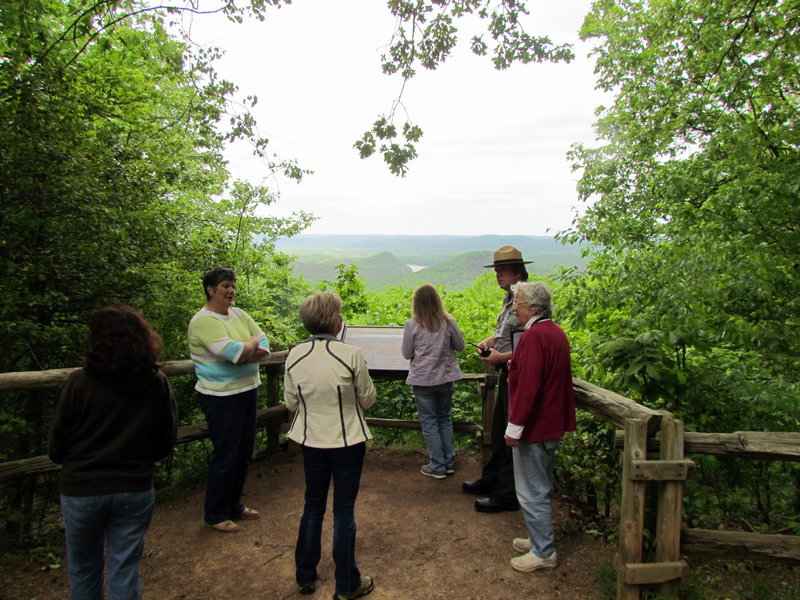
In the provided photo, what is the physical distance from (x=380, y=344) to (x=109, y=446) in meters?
3.38

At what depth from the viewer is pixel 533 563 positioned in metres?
3.53

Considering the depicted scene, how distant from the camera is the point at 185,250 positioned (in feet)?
17.7

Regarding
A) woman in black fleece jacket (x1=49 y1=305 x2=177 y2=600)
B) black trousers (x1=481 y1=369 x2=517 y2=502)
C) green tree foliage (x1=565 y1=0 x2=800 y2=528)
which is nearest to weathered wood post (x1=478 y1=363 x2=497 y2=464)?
black trousers (x1=481 y1=369 x2=517 y2=502)

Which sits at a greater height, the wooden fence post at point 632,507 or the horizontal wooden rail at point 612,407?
the horizontal wooden rail at point 612,407

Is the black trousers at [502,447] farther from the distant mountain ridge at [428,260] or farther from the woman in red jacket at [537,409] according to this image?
the distant mountain ridge at [428,260]

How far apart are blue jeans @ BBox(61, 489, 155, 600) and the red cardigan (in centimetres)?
224

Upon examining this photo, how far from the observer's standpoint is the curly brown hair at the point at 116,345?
2311 mm

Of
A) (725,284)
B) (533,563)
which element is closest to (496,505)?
(533,563)

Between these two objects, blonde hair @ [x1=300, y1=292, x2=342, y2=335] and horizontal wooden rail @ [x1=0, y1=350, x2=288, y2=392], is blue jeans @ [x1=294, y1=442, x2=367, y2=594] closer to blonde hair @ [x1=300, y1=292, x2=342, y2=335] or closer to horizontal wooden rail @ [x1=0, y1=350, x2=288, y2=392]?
blonde hair @ [x1=300, y1=292, x2=342, y2=335]

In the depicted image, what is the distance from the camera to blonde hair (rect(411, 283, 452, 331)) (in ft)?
15.8

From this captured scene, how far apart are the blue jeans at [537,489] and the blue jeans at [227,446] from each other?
209cm

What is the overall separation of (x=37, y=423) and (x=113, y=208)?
195cm

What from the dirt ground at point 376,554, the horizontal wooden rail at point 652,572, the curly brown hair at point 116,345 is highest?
the curly brown hair at point 116,345

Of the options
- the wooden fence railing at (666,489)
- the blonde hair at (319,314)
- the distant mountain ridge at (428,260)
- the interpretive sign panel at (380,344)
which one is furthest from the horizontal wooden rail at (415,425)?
the blonde hair at (319,314)
